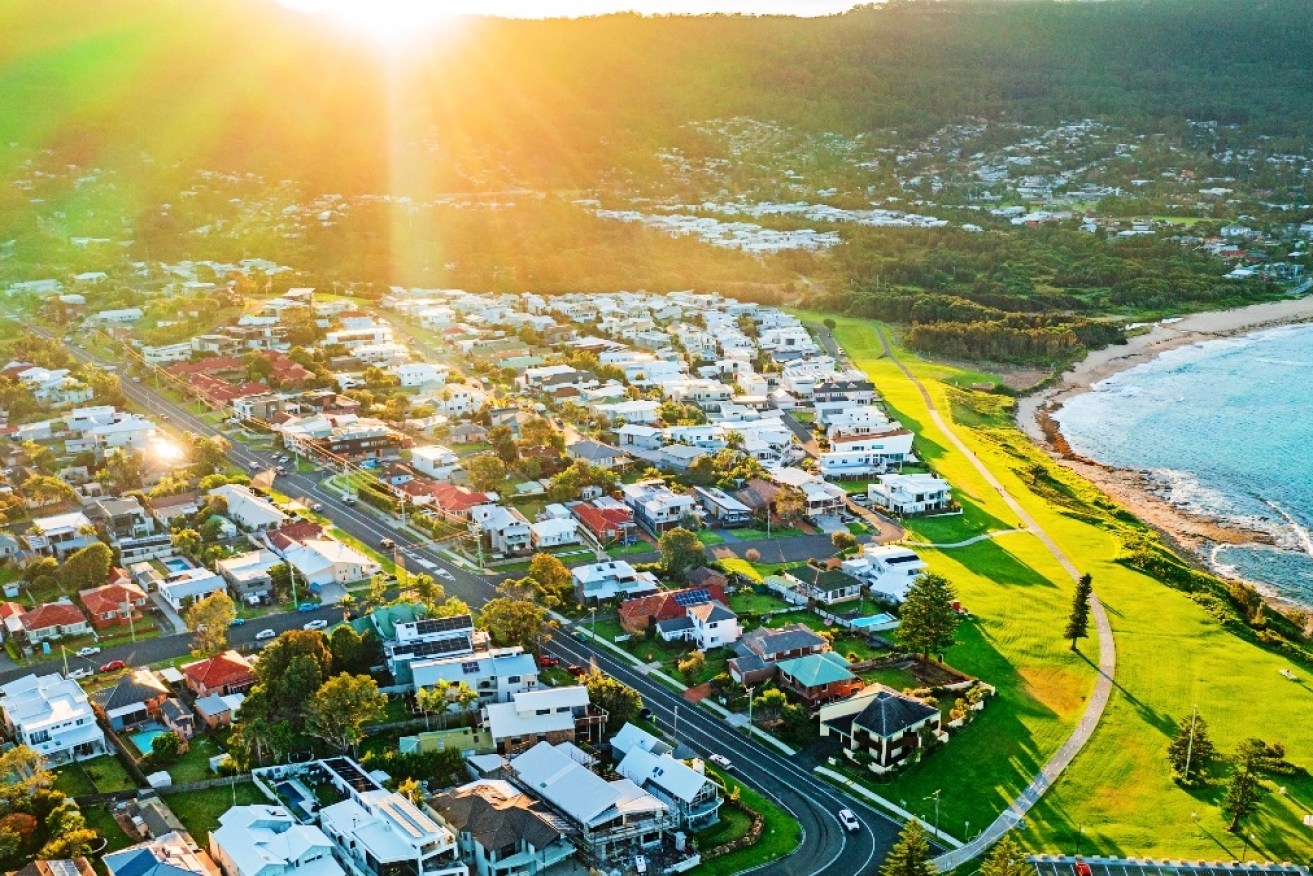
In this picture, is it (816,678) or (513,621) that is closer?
(816,678)

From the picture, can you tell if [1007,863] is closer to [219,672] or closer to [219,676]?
[219,676]

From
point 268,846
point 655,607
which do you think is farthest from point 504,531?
point 268,846

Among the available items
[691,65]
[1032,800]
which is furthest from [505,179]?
[1032,800]

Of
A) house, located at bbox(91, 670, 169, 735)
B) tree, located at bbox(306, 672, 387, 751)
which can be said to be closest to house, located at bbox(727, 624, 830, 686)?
tree, located at bbox(306, 672, 387, 751)

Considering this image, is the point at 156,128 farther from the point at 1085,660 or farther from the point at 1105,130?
the point at 1085,660

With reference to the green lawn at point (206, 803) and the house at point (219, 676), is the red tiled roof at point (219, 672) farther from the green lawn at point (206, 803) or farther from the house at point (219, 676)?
the green lawn at point (206, 803)

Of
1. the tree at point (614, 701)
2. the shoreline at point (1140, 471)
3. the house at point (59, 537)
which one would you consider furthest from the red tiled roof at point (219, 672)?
the shoreline at point (1140, 471)
